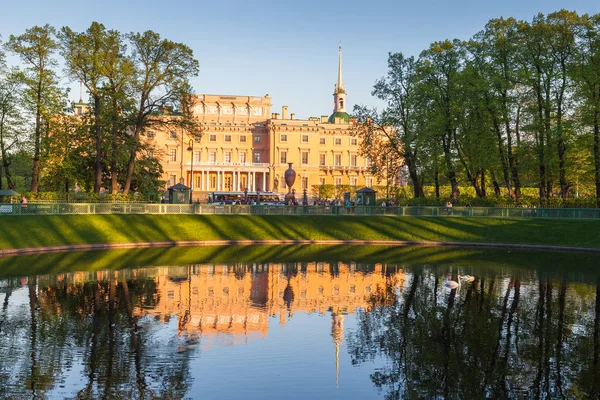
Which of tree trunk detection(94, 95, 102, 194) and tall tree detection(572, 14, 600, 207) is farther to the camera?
tree trunk detection(94, 95, 102, 194)

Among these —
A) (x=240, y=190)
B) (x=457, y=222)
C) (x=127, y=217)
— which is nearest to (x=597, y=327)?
(x=457, y=222)

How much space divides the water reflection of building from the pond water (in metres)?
0.09

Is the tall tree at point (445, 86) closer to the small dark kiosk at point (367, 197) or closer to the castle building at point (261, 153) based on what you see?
the small dark kiosk at point (367, 197)

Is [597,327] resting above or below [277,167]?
below

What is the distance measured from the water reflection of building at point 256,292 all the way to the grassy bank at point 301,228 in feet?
45.5

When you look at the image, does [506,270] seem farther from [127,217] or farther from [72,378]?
[127,217]

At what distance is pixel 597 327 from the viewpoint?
18.6 m

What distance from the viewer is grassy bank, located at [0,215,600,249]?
41594 millimetres

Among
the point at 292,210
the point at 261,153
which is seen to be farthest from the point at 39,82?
the point at 261,153

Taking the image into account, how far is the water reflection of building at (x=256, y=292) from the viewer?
63.9ft

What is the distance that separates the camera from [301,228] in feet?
161

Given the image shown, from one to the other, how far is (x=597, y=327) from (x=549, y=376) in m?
5.91

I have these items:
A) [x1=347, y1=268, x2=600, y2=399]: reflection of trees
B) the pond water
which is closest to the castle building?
the pond water

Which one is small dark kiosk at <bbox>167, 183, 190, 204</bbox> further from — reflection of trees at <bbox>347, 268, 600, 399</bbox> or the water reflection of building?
reflection of trees at <bbox>347, 268, 600, 399</bbox>
